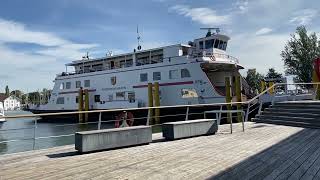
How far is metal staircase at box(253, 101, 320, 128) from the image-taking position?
13741 millimetres

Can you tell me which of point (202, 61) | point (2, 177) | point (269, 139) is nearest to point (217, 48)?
point (202, 61)

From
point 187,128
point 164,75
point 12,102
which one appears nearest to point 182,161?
point 187,128

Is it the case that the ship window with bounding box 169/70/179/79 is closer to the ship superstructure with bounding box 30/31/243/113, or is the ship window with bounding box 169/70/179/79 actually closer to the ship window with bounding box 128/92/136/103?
the ship superstructure with bounding box 30/31/243/113

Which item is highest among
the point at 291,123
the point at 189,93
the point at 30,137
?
the point at 189,93

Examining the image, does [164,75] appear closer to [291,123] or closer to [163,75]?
[163,75]

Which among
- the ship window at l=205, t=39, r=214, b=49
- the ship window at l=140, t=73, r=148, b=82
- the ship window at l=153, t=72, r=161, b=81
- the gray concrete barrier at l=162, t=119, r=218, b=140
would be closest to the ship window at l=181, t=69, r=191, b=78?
the ship window at l=153, t=72, r=161, b=81

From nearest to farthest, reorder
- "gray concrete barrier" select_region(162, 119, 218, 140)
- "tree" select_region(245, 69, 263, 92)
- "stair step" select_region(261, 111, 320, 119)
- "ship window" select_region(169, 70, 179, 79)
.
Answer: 1. "gray concrete barrier" select_region(162, 119, 218, 140)
2. "stair step" select_region(261, 111, 320, 119)
3. "ship window" select_region(169, 70, 179, 79)
4. "tree" select_region(245, 69, 263, 92)

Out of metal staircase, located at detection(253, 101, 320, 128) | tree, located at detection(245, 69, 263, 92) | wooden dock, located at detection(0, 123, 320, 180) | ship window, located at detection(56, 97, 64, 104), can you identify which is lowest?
wooden dock, located at detection(0, 123, 320, 180)

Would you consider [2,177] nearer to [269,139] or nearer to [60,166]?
[60,166]

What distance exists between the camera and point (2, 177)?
19.1 feet

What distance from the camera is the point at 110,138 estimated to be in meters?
8.62

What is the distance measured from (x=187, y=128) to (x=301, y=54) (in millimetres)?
49158

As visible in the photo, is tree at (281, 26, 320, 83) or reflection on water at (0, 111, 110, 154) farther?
tree at (281, 26, 320, 83)

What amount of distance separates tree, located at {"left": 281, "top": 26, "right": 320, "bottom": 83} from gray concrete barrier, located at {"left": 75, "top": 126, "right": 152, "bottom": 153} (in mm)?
48503
